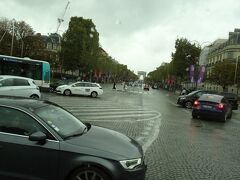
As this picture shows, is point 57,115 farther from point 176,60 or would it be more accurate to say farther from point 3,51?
point 176,60

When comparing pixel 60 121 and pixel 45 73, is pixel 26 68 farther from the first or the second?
pixel 60 121

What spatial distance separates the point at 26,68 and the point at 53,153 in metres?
32.3

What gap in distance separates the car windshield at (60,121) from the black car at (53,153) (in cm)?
3

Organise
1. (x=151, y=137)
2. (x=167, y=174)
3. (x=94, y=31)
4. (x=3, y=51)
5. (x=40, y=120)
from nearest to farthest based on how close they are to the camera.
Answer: (x=40, y=120) < (x=167, y=174) < (x=151, y=137) < (x=3, y=51) < (x=94, y=31)

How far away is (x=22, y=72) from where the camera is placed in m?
36.9

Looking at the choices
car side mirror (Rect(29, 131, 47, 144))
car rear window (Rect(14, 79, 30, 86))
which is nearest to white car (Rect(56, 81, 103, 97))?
car rear window (Rect(14, 79, 30, 86))

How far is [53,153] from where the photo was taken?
580 cm

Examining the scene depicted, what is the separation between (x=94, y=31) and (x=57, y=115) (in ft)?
236

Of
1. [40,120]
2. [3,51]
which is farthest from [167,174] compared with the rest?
[3,51]

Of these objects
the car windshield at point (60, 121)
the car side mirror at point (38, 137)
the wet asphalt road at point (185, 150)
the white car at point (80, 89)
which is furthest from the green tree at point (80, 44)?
the car side mirror at point (38, 137)

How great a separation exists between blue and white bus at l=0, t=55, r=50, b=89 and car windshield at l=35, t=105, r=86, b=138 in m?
29.5

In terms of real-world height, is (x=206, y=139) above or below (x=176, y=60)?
below

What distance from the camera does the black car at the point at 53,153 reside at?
5.76 meters

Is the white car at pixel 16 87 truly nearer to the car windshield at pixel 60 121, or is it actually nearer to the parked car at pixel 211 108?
the parked car at pixel 211 108
